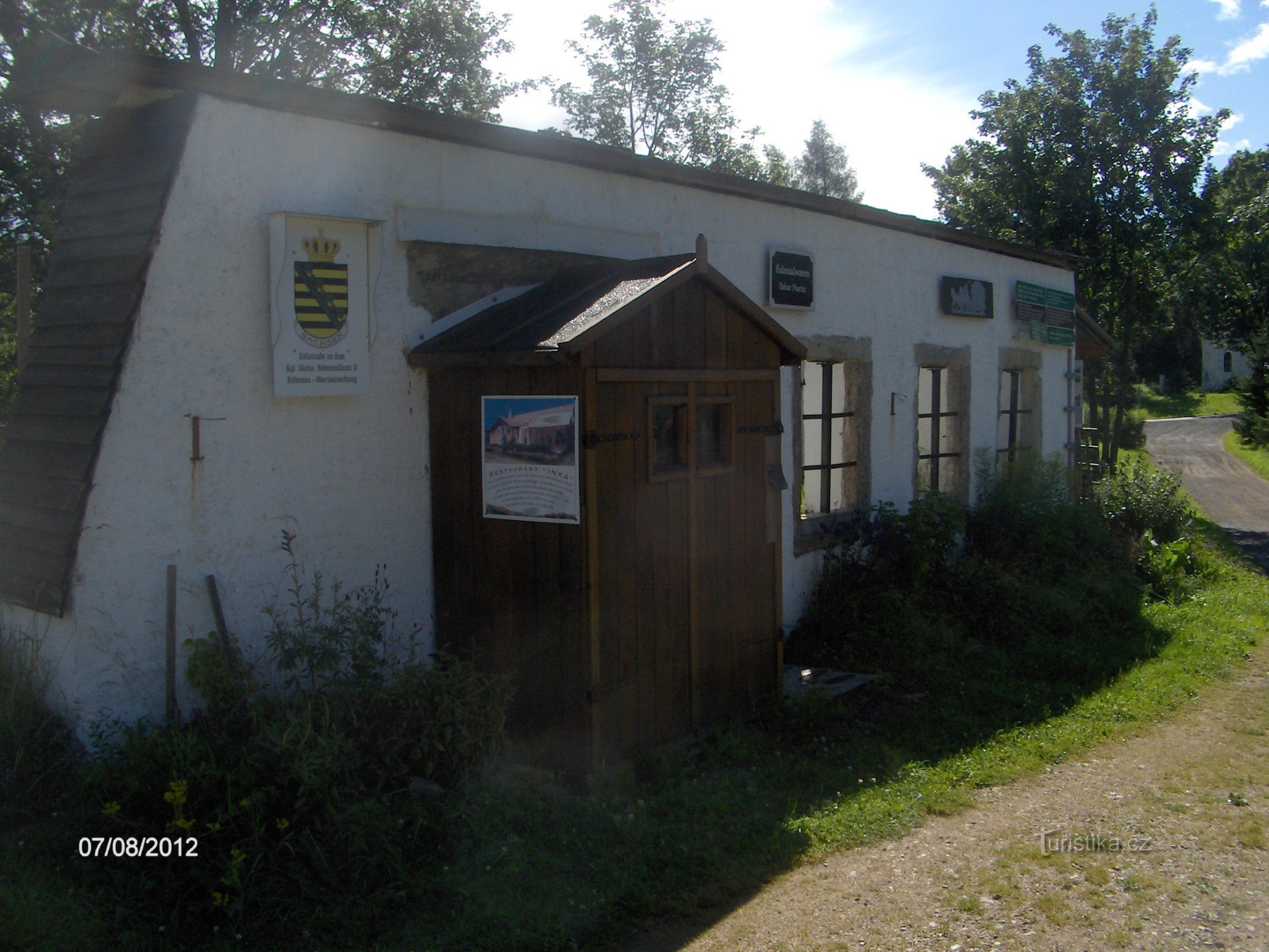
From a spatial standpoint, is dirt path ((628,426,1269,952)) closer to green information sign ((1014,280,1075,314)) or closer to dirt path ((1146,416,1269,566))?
green information sign ((1014,280,1075,314))

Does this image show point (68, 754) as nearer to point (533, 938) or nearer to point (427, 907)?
point (427, 907)

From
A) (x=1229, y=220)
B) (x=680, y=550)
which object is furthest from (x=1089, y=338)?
(x=680, y=550)

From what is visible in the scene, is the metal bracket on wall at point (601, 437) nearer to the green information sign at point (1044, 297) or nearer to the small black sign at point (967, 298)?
the small black sign at point (967, 298)

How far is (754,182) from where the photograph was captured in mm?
7574

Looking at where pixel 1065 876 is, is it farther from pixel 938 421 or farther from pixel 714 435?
pixel 938 421

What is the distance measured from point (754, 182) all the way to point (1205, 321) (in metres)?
36.2

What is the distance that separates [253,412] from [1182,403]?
167ft

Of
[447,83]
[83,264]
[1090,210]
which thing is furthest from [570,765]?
[447,83]

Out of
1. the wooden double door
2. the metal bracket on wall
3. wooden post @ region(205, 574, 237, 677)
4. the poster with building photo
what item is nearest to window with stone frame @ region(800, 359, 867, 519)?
the wooden double door

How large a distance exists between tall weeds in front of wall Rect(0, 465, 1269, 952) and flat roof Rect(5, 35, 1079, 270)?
2.31 m

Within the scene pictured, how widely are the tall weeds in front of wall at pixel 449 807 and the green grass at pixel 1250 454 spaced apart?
21500mm

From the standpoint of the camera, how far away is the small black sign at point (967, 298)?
388 inches
